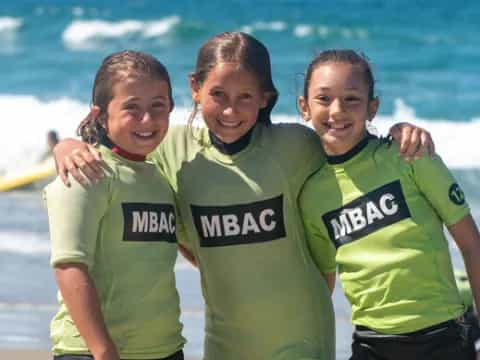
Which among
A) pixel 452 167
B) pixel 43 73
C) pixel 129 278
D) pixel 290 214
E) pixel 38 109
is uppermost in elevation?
pixel 43 73

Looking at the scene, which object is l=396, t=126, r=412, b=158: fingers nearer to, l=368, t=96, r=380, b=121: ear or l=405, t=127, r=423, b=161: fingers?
l=405, t=127, r=423, b=161: fingers

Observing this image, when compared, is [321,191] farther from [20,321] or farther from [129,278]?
[20,321]

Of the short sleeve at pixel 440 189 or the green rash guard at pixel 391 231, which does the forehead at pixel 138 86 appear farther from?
the short sleeve at pixel 440 189

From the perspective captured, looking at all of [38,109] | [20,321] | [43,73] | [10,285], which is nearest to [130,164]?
[20,321]

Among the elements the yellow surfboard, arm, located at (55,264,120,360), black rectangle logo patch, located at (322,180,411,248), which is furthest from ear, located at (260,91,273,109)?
the yellow surfboard

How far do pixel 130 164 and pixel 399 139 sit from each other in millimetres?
878

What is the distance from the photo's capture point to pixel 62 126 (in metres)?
18.6

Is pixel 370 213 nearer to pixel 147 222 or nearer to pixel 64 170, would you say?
pixel 147 222

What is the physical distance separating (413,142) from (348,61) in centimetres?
34

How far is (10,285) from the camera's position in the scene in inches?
297

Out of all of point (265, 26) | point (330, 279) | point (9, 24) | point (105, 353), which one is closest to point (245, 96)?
point (330, 279)

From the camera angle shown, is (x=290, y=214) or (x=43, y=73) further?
(x=43, y=73)

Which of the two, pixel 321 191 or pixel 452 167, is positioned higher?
pixel 452 167

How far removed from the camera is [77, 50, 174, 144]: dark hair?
11.2 feet
